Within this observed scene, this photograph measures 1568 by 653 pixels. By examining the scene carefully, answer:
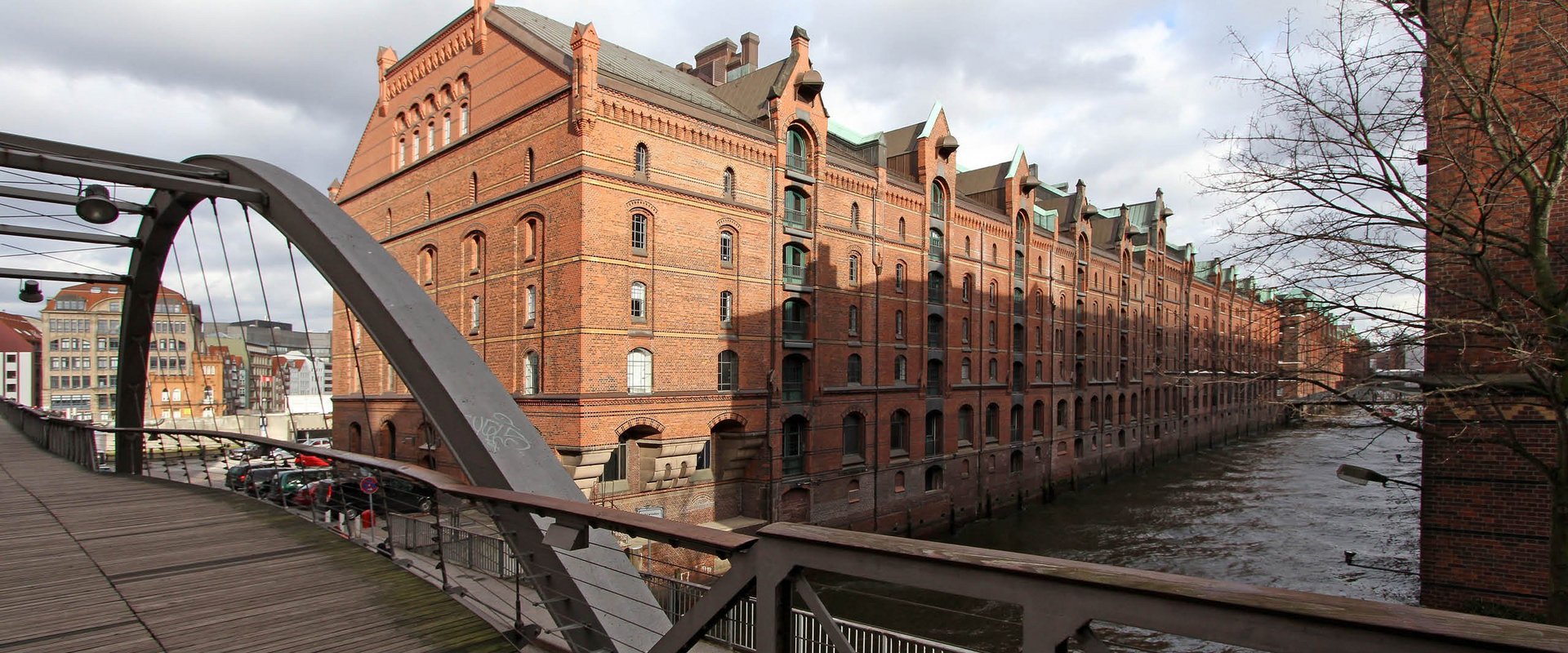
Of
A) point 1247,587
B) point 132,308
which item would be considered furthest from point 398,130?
point 1247,587

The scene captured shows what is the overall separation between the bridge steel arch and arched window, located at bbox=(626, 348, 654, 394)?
9168 mm

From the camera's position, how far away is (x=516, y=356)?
18.4 meters

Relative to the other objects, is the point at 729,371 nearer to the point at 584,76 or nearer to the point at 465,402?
the point at 584,76

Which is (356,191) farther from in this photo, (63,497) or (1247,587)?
(1247,587)

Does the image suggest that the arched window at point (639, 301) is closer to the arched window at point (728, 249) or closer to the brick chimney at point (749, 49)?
the arched window at point (728, 249)

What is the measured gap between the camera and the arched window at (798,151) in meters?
21.2

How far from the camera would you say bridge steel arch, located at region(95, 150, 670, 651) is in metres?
4.14

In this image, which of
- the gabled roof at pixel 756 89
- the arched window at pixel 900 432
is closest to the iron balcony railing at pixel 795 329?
the arched window at pixel 900 432

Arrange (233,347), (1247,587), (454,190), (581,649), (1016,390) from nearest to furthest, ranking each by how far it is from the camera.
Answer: (1247,587), (581,649), (454,190), (1016,390), (233,347)

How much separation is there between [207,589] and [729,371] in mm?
14143

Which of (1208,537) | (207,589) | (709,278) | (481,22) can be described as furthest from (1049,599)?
(1208,537)

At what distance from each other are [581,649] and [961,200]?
26.8m

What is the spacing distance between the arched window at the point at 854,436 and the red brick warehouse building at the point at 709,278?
0.07 m

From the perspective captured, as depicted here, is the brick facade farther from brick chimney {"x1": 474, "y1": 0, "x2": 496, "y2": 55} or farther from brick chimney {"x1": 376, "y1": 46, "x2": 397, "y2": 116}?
brick chimney {"x1": 376, "y1": 46, "x2": 397, "y2": 116}
